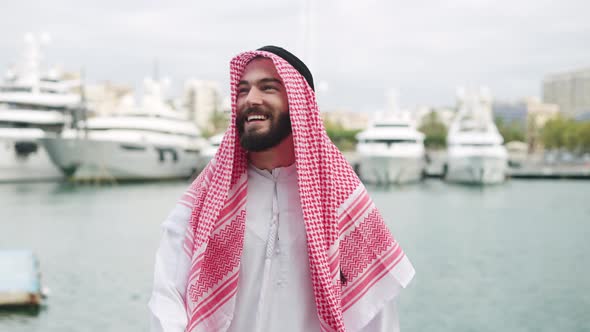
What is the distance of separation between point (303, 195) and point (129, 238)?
17.1 metres

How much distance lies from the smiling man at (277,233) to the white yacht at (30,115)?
141 ft

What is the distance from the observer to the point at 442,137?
75062mm

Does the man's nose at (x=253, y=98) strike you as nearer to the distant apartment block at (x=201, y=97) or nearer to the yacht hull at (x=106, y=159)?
the yacht hull at (x=106, y=159)

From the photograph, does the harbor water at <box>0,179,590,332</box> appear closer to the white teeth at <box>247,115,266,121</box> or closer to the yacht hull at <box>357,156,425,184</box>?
the white teeth at <box>247,115,266,121</box>

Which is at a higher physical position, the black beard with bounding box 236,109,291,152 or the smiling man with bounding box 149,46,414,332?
the black beard with bounding box 236,109,291,152

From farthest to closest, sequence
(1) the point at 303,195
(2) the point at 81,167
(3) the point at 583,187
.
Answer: (3) the point at 583,187 < (2) the point at 81,167 < (1) the point at 303,195

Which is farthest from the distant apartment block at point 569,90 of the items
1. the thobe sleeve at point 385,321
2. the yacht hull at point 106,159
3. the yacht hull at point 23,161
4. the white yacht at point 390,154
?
the thobe sleeve at point 385,321

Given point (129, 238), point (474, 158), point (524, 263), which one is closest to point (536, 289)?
point (524, 263)

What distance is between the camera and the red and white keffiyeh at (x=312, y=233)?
175cm

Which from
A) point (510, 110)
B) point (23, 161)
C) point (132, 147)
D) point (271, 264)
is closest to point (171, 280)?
point (271, 264)

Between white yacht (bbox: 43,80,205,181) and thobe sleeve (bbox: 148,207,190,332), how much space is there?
135 ft

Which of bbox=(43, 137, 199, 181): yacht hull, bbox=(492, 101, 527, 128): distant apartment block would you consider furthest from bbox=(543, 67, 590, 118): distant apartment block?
bbox=(43, 137, 199, 181): yacht hull

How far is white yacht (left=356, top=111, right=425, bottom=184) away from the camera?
4444cm

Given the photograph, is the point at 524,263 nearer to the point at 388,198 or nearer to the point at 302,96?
the point at 302,96
